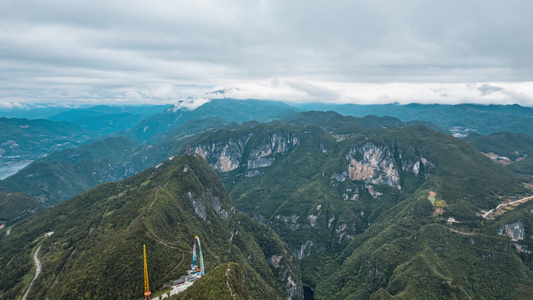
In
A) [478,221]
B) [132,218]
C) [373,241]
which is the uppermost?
[132,218]

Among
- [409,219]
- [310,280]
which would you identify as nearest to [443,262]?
[409,219]

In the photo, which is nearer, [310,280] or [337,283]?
[337,283]

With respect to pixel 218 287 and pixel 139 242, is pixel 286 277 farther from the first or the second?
pixel 218 287

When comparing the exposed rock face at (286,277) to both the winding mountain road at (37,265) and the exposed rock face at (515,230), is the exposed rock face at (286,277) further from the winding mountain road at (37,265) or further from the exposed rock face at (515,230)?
the exposed rock face at (515,230)

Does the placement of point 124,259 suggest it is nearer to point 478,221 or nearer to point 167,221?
point 167,221

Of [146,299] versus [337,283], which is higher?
[146,299]
